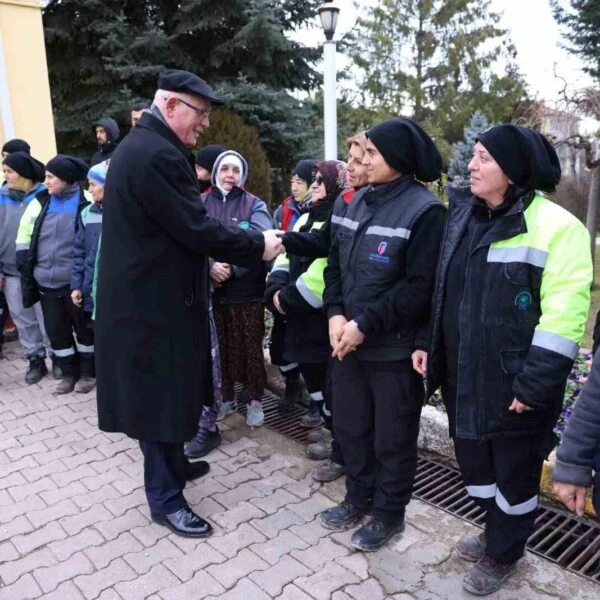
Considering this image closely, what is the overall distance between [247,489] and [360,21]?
2273cm

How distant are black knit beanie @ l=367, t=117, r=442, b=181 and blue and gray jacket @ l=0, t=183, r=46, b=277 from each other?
361 cm

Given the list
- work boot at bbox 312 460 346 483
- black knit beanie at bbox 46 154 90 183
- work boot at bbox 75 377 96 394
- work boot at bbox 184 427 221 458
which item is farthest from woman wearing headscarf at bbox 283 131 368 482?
black knit beanie at bbox 46 154 90 183

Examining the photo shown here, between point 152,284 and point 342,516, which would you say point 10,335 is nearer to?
point 152,284

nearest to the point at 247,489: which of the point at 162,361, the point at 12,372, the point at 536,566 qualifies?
the point at 162,361

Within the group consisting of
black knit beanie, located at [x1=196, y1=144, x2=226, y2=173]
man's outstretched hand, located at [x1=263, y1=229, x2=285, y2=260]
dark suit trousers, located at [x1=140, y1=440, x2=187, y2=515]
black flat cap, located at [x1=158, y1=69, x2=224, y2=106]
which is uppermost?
black flat cap, located at [x1=158, y1=69, x2=224, y2=106]

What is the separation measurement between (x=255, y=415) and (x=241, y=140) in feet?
17.2

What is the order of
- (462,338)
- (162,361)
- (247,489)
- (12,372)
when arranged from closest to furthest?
(462,338)
(162,361)
(247,489)
(12,372)

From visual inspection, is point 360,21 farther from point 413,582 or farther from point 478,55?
point 413,582

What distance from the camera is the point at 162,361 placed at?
2768 mm

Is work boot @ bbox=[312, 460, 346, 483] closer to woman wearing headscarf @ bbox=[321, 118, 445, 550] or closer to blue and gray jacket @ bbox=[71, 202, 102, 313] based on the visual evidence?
woman wearing headscarf @ bbox=[321, 118, 445, 550]

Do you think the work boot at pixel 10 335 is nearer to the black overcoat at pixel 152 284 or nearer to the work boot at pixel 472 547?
the black overcoat at pixel 152 284

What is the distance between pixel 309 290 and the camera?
10.9ft

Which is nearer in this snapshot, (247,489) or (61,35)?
(247,489)

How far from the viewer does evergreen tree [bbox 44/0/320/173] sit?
8672 mm
